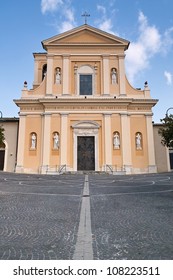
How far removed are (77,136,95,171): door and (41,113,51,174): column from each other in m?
2.87

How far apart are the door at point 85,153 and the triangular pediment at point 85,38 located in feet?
33.0

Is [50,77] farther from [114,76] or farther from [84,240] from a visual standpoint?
[84,240]

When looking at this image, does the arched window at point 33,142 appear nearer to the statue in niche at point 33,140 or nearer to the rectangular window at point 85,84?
the statue in niche at point 33,140

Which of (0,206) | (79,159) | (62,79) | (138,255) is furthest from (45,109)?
(138,255)

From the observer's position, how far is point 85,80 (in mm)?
24625

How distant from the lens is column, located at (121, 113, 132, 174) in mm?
21938

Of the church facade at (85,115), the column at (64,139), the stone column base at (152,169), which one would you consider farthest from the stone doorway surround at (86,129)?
the stone column base at (152,169)

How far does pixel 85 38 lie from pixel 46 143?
1197cm

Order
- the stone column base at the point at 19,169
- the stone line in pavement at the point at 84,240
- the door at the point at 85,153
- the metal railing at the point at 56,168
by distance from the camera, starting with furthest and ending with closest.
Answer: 1. the door at the point at 85,153
2. the stone column base at the point at 19,169
3. the metal railing at the point at 56,168
4. the stone line in pavement at the point at 84,240

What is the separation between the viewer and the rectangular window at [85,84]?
24422 millimetres

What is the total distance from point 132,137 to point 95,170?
4812mm

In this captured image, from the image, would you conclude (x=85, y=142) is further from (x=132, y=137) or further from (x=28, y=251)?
(x=28, y=251)

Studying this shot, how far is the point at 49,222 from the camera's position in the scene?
14.3 feet

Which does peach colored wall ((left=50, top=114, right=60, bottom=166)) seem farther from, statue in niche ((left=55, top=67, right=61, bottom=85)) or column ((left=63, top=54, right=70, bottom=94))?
statue in niche ((left=55, top=67, right=61, bottom=85))
